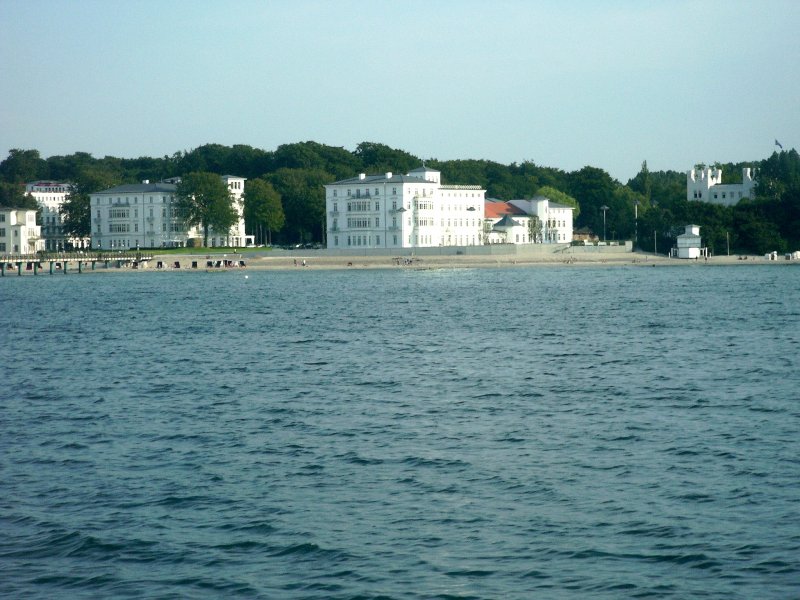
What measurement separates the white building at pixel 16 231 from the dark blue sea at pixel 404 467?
90808 mm

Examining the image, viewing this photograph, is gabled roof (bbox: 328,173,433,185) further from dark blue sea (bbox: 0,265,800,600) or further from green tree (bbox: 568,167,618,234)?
dark blue sea (bbox: 0,265,800,600)

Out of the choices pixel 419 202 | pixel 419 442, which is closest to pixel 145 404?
pixel 419 442

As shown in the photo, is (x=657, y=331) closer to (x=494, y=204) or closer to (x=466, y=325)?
(x=466, y=325)

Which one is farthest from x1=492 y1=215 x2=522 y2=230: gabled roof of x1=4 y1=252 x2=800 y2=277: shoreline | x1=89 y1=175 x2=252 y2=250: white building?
x1=89 y1=175 x2=252 y2=250: white building

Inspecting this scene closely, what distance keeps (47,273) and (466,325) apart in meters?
82.9

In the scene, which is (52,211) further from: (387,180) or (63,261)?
(387,180)

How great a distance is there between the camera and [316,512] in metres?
16.6

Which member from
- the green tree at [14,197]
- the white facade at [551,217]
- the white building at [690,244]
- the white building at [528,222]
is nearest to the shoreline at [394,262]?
the white building at [690,244]

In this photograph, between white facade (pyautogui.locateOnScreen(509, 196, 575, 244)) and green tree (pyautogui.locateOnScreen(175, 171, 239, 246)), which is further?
white facade (pyautogui.locateOnScreen(509, 196, 575, 244))

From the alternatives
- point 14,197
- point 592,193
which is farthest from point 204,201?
point 592,193

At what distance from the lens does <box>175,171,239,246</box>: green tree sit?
414 ft

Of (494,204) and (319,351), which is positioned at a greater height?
(494,204)

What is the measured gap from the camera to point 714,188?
15388 centimetres

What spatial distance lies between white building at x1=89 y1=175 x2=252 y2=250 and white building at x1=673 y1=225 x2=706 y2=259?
50900mm
